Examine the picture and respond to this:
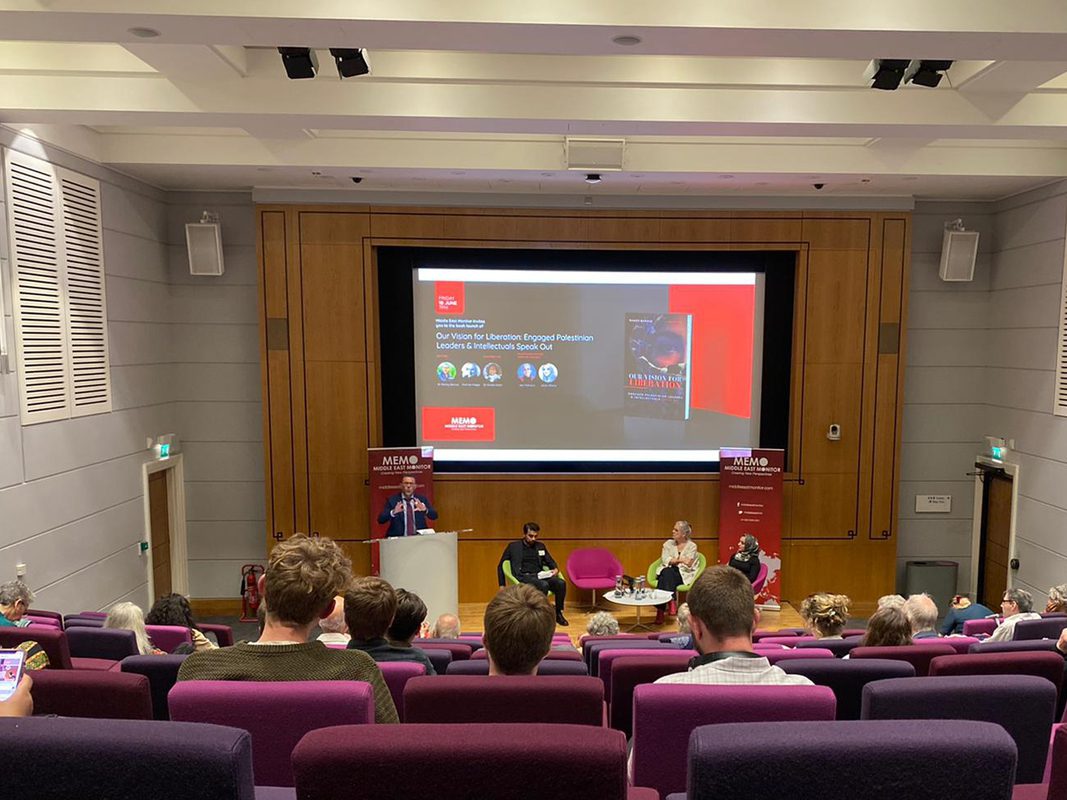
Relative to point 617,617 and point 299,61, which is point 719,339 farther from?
point 299,61

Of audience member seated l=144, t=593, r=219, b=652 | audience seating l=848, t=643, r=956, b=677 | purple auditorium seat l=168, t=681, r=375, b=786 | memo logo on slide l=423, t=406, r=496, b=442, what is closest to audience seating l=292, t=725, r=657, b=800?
purple auditorium seat l=168, t=681, r=375, b=786

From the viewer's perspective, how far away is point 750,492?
820 centimetres

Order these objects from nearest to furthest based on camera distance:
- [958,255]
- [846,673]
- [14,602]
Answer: [846,673] → [14,602] → [958,255]

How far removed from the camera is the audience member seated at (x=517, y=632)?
8.06ft

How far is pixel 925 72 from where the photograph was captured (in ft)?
15.5

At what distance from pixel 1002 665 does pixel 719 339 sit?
18.9 feet

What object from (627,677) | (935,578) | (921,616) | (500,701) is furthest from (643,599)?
(500,701)

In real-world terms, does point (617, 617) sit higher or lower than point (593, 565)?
lower

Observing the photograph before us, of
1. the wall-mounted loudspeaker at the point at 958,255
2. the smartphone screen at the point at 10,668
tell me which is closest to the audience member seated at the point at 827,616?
the smartphone screen at the point at 10,668

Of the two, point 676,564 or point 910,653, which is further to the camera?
point 676,564

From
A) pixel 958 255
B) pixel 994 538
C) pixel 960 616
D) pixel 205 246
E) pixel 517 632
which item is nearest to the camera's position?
pixel 517 632

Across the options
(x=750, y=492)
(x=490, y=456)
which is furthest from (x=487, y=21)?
(x=750, y=492)

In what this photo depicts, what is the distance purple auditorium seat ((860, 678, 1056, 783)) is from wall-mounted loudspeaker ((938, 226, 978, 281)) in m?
7.03

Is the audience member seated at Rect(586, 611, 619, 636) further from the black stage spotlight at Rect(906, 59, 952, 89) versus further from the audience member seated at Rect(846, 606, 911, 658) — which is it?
the black stage spotlight at Rect(906, 59, 952, 89)
